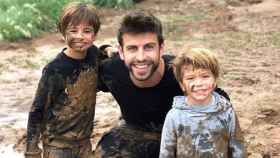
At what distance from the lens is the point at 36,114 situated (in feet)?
13.6

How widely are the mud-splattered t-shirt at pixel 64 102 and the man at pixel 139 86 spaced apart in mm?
112

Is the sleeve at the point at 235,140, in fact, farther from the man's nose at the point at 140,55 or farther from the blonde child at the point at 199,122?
the man's nose at the point at 140,55

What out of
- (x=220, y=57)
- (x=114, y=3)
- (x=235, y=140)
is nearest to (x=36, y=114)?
(x=235, y=140)

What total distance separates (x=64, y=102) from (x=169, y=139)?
980mm

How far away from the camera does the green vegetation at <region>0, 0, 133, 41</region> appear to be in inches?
442

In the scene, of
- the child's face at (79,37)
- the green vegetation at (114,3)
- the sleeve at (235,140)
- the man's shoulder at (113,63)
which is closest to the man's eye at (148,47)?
the man's shoulder at (113,63)

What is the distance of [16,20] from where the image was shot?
11.6 m

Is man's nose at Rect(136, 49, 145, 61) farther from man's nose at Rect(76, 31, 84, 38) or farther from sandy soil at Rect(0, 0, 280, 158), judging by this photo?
sandy soil at Rect(0, 0, 280, 158)

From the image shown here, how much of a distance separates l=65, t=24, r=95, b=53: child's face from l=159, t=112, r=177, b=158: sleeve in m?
0.85

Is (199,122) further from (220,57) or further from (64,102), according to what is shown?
(220,57)

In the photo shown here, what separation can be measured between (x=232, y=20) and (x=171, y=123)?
29.4 feet

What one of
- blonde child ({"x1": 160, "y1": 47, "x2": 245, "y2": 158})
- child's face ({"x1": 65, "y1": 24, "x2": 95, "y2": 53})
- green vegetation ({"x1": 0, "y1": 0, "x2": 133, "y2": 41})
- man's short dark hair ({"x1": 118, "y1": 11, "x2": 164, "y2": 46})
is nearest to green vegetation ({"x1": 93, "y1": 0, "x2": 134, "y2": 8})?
green vegetation ({"x1": 0, "y1": 0, "x2": 133, "y2": 41})

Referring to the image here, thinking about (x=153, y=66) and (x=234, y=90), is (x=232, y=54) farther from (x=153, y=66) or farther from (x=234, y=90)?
(x=153, y=66)

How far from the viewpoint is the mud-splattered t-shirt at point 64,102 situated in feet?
13.5
